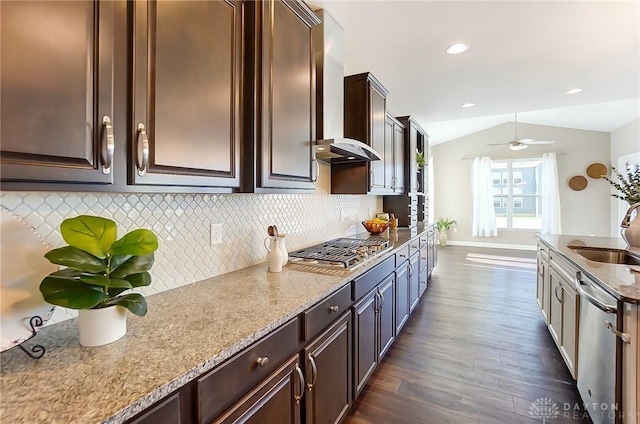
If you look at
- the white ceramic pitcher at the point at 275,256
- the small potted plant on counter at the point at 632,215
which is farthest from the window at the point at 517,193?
the white ceramic pitcher at the point at 275,256

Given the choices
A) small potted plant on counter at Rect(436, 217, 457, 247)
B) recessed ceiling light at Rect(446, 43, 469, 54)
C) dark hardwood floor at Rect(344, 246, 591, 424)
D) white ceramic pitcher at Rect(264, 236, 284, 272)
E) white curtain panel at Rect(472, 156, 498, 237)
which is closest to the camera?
white ceramic pitcher at Rect(264, 236, 284, 272)

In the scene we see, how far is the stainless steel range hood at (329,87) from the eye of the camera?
82.8 inches

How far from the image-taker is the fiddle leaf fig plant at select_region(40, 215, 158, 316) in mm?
810

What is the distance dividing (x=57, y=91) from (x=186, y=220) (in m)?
0.82

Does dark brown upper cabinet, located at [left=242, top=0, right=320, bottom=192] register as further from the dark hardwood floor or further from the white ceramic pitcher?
the dark hardwood floor

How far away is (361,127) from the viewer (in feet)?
9.36

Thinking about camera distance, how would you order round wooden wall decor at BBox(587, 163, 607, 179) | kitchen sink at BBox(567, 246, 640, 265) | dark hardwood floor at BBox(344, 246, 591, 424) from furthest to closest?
1. round wooden wall decor at BBox(587, 163, 607, 179)
2. kitchen sink at BBox(567, 246, 640, 265)
3. dark hardwood floor at BBox(344, 246, 591, 424)

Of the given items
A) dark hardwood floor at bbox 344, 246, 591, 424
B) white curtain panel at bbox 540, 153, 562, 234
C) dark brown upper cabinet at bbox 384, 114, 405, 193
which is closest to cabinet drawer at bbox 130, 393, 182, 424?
dark hardwood floor at bbox 344, 246, 591, 424

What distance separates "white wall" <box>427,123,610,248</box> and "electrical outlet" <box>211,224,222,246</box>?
7.89 m

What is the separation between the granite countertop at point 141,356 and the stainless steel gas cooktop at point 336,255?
44 centimetres

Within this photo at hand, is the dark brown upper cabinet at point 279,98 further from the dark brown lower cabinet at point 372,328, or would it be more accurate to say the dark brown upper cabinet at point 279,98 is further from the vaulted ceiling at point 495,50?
the dark brown lower cabinet at point 372,328

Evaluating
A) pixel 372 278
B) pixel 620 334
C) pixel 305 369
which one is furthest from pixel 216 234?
pixel 620 334

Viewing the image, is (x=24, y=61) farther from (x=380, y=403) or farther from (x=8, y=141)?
(x=380, y=403)

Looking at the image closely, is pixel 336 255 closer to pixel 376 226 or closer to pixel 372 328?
pixel 372 328
